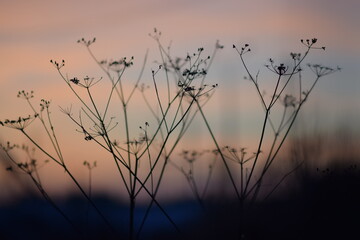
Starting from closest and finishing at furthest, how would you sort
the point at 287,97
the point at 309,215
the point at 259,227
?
the point at 309,215 → the point at 287,97 → the point at 259,227

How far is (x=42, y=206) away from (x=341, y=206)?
4.04m

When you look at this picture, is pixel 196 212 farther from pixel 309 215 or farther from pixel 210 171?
pixel 309 215

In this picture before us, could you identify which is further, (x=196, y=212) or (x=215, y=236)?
(x=196, y=212)

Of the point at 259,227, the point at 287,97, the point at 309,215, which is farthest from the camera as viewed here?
the point at 259,227

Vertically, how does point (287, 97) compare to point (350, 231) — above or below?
above

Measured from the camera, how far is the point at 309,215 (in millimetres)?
7043

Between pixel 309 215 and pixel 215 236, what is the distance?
1.21 metres

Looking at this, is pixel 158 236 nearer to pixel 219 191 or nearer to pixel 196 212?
pixel 196 212

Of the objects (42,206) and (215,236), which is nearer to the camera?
(215,236)

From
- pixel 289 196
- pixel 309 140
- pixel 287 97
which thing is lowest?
pixel 289 196

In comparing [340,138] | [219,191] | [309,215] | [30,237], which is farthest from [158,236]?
[340,138]

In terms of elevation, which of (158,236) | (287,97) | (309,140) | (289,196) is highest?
(287,97)

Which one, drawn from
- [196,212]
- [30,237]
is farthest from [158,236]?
[30,237]

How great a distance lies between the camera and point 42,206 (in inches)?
321
